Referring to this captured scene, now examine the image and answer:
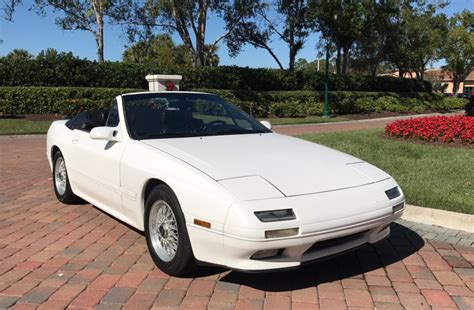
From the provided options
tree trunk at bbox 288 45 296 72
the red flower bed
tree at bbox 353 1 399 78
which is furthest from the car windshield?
tree trunk at bbox 288 45 296 72

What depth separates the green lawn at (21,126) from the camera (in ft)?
47.3

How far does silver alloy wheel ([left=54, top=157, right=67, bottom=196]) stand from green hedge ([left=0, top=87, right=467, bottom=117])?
480 inches

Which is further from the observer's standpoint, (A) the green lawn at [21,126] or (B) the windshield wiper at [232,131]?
(A) the green lawn at [21,126]

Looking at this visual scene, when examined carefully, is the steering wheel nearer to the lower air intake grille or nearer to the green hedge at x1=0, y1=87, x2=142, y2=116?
the lower air intake grille

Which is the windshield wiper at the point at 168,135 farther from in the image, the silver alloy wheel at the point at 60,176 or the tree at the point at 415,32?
the tree at the point at 415,32

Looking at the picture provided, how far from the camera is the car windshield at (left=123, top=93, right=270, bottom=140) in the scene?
454cm

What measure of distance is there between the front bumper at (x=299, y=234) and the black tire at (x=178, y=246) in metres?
0.11

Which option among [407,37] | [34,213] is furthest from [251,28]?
[34,213]

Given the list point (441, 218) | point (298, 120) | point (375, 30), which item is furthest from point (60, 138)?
point (375, 30)

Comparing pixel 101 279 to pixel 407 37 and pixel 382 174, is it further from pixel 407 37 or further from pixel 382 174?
pixel 407 37

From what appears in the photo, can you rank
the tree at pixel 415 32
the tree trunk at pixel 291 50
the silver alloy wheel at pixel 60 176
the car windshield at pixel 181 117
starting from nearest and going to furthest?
the car windshield at pixel 181 117, the silver alloy wheel at pixel 60 176, the tree trunk at pixel 291 50, the tree at pixel 415 32

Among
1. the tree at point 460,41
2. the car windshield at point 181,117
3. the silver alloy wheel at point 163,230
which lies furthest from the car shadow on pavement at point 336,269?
the tree at point 460,41

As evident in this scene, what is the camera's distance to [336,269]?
3.93 meters

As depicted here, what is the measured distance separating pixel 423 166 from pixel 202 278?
4.90m
